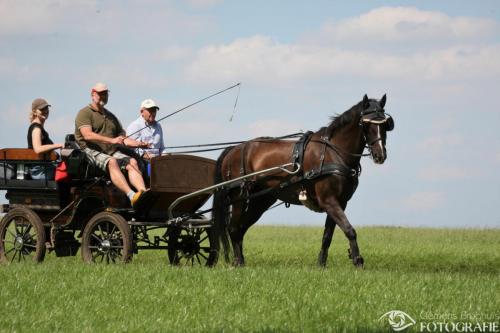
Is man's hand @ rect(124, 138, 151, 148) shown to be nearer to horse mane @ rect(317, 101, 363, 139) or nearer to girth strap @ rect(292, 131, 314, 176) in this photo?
girth strap @ rect(292, 131, 314, 176)

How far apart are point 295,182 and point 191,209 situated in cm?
176

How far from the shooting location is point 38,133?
1312 cm

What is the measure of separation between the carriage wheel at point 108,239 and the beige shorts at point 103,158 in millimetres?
699

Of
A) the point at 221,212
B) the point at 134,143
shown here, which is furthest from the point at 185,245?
the point at 134,143

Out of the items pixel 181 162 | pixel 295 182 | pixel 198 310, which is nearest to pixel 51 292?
pixel 198 310

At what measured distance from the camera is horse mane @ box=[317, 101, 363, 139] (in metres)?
12.9

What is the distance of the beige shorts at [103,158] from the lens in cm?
1254

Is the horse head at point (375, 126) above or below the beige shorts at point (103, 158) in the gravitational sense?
above

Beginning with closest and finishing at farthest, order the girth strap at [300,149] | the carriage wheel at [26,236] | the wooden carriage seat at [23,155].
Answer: the girth strap at [300,149]
the carriage wheel at [26,236]
the wooden carriage seat at [23,155]

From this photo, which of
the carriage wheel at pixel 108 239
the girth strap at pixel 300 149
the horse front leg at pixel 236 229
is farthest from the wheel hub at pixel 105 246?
the girth strap at pixel 300 149

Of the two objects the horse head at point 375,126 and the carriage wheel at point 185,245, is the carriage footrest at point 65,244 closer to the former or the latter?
the carriage wheel at point 185,245

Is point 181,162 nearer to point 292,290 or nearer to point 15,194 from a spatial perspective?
point 15,194

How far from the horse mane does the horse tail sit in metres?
1.81

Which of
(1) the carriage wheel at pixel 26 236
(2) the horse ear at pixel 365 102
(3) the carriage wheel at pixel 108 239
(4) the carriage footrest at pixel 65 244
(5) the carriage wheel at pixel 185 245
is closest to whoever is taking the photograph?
(3) the carriage wheel at pixel 108 239
